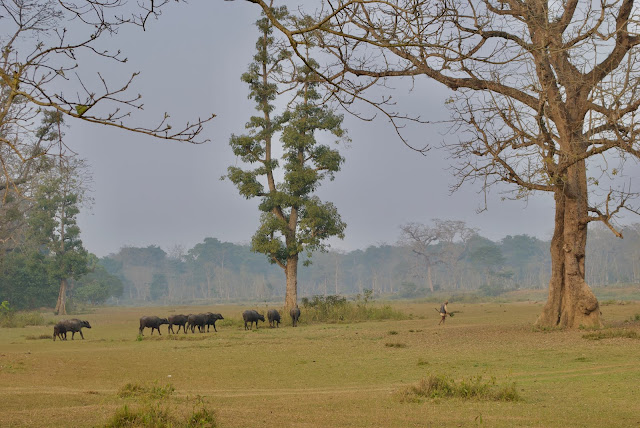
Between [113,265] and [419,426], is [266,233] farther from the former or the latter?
[113,265]

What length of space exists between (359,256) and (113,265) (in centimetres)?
4927

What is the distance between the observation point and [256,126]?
36.0 metres

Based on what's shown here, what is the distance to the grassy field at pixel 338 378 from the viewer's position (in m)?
8.52

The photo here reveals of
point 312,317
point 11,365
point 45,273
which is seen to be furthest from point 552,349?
point 45,273

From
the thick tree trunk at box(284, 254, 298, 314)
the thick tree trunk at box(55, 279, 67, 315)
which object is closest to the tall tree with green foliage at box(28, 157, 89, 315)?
the thick tree trunk at box(55, 279, 67, 315)

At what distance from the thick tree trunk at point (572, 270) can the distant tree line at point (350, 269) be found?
81.2 meters

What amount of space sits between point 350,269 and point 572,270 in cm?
12082

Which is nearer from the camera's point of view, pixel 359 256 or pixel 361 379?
pixel 361 379

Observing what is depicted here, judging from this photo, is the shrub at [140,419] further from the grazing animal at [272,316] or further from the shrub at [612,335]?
the grazing animal at [272,316]

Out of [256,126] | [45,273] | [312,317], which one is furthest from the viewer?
[45,273]

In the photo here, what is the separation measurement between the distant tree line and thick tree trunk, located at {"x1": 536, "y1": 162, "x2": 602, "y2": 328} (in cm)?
8116

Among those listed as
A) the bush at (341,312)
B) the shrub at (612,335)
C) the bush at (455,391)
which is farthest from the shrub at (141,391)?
the bush at (341,312)

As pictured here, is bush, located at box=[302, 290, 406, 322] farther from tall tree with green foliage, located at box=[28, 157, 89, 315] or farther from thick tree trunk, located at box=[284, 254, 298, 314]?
tall tree with green foliage, located at box=[28, 157, 89, 315]

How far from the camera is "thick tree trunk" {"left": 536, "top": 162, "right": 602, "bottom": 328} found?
19.8 m
